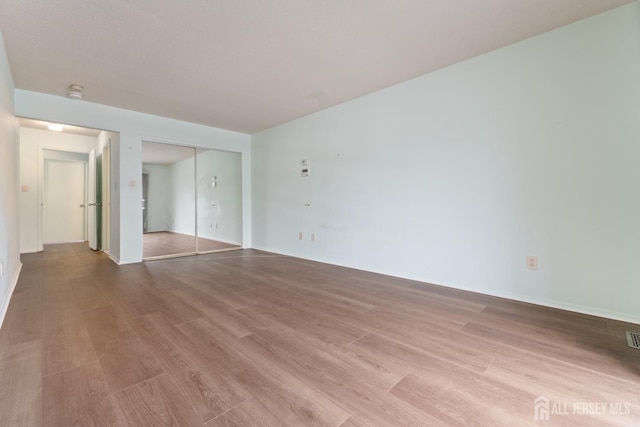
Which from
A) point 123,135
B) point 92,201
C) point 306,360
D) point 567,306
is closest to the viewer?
point 306,360

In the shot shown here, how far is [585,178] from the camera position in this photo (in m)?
2.22

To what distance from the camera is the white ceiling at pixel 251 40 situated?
2018mm

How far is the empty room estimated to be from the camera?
135 centimetres

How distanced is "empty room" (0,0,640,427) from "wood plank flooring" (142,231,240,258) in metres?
0.71

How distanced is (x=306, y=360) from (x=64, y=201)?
25.2ft

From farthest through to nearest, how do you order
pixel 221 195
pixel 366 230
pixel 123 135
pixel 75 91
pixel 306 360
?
pixel 221 195 < pixel 123 135 < pixel 366 230 < pixel 75 91 < pixel 306 360

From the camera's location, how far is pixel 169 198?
6125 mm

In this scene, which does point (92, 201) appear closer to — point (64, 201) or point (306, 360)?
point (64, 201)

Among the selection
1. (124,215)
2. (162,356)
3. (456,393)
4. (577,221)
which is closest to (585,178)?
(577,221)

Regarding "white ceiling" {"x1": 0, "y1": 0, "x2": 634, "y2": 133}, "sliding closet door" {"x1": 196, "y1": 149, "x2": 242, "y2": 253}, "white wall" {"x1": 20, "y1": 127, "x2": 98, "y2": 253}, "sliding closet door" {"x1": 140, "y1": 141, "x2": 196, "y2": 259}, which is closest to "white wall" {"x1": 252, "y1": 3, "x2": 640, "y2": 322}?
"white ceiling" {"x1": 0, "y1": 0, "x2": 634, "y2": 133}

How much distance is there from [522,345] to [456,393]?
0.79 m

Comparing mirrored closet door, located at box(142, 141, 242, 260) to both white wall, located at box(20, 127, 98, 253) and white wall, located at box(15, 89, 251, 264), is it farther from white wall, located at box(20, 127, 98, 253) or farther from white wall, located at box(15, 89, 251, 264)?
white wall, located at box(20, 127, 98, 253)

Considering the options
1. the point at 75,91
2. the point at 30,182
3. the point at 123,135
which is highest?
the point at 75,91

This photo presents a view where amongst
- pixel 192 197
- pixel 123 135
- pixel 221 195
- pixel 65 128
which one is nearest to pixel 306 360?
pixel 123 135
